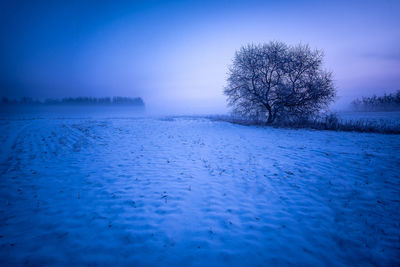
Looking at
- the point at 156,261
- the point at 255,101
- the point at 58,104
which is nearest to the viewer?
the point at 156,261

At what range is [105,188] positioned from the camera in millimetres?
5715

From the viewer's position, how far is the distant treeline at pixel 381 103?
41312 mm

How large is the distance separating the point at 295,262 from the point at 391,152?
10.3 meters

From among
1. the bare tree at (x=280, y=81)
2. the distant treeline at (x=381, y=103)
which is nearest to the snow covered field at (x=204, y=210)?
the bare tree at (x=280, y=81)

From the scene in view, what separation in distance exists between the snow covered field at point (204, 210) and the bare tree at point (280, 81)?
13.3 metres

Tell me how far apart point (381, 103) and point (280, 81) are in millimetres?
49309

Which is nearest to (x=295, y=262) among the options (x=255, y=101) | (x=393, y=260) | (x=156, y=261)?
(x=393, y=260)

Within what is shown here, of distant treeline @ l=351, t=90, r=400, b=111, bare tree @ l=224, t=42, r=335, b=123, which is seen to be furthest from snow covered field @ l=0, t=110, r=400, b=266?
distant treeline @ l=351, t=90, r=400, b=111

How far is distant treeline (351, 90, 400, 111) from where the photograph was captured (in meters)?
41.3

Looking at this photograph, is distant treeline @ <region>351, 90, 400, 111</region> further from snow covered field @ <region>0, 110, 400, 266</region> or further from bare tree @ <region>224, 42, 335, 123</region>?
snow covered field @ <region>0, 110, 400, 266</region>

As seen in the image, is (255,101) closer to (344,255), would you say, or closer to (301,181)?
(301,181)

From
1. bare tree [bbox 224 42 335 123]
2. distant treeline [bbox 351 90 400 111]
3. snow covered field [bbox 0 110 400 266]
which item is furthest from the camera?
distant treeline [bbox 351 90 400 111]

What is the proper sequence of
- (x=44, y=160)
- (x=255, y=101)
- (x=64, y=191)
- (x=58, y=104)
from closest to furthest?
1. (x=64, y=191)
2. (x=44, y=160)
3. (x=255, y=101)
4. (x=58, y=104)

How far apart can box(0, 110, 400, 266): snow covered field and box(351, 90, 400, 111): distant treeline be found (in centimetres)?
5500
